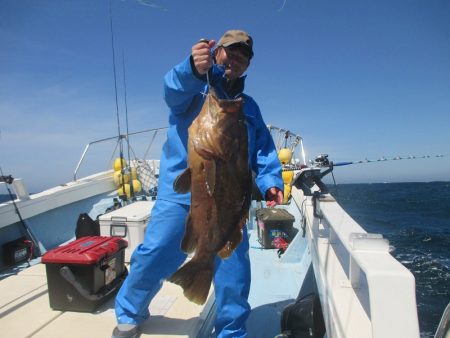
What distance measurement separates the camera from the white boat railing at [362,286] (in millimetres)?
1372

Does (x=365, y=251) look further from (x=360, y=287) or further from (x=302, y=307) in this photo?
(x=302, y=307)

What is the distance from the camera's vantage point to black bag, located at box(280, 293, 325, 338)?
2775 millimetres

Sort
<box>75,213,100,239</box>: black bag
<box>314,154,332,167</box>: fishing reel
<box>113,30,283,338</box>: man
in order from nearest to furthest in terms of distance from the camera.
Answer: <box>113,30,283,338</box>: man < <box>314,154,332,167</box>: fishing reel < <box>75,213,100,239</box>: black bag

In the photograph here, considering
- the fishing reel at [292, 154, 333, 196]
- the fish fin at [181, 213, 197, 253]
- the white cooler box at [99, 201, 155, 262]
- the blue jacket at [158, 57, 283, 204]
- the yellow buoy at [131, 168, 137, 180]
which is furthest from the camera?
the yellow buoy at [131, 168, 137, 180]

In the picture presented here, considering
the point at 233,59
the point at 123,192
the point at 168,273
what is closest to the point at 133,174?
the point at 123,192

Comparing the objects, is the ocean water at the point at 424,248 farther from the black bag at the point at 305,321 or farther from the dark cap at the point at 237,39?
the dark cap at the point at 237,39

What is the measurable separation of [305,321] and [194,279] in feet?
4.23

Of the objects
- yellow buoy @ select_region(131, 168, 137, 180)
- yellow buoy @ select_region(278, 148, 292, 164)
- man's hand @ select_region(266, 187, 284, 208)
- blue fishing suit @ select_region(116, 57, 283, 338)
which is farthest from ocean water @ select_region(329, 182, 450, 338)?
yellow buoy @ select_region(131, 168, 137, 180)

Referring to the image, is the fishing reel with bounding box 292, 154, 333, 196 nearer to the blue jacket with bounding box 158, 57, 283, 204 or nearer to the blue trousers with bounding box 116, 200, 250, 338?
the blue jacket with bounding box 158, 57, 283, 204

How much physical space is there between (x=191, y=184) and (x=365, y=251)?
1075 millimetres

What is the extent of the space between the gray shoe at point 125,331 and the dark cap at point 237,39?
2323 millimetres

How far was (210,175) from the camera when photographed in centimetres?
191

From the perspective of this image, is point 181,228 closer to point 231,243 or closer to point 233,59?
point 231,243

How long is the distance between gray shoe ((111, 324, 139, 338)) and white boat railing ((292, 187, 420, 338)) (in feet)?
4.95
